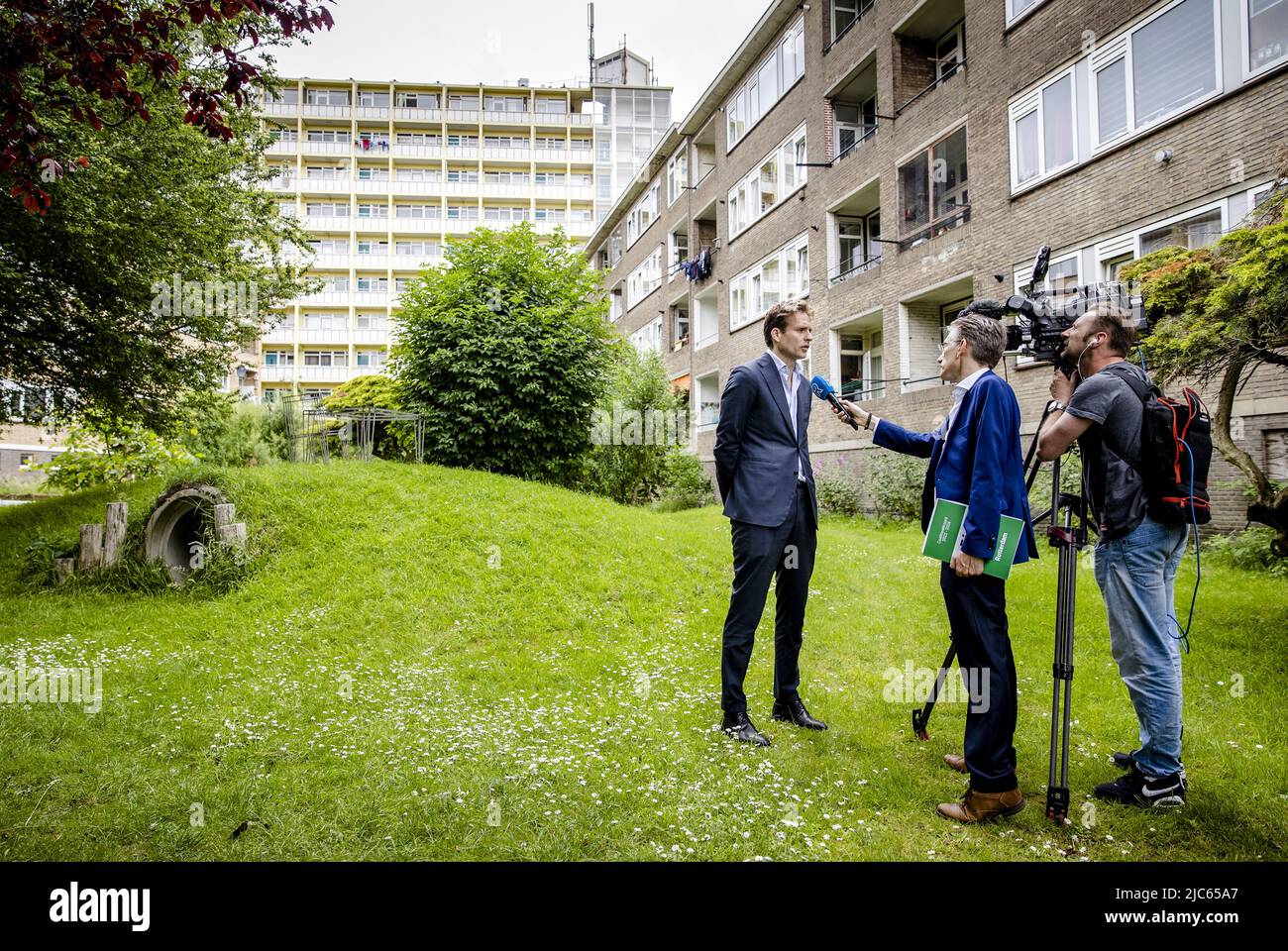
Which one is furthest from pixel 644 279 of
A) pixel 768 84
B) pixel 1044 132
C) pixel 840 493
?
pixel 1044 132

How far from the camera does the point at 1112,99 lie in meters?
13.1

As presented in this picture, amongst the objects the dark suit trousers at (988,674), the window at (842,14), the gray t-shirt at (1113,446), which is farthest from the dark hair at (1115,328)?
the window at (842,14)

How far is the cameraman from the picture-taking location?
3.76 m

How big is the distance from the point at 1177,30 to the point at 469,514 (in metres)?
13.3

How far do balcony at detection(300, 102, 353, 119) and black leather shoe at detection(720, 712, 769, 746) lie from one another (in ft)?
212

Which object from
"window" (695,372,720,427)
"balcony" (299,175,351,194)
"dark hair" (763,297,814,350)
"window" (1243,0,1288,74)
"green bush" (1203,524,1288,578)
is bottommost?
"green bush" (1203,524,1288,578)

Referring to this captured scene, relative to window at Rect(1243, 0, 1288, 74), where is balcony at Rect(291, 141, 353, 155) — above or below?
above

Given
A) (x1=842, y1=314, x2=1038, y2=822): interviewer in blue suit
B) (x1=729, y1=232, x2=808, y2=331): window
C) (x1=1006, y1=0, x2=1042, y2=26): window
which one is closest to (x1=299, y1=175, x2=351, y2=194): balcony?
(x1=729, y1=232, x2=808, y2=331): window

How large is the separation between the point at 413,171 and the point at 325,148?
6.63 m

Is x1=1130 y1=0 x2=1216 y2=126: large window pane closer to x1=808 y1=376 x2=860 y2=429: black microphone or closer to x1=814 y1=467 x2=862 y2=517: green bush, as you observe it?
x1=814 y1=467 x2=862 y2=517: green bush

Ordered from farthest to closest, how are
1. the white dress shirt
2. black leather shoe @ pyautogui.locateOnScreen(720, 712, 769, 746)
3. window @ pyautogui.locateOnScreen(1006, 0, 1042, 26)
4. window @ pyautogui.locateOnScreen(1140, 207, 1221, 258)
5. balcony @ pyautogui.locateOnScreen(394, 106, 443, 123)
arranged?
1. balcony @ pyautogui.locateOnScreen(394, 106, 443, 123)
2. window @ pyautogui.locateOnScreen(1006, 0, 1042, 26)
3. window @ pyautogui.locateOnScreen(1140, 207, 1221, 258)
4. the white dress shirt
5. black leather shoe @ pyautogui.locateOnScreen(720, 712, 769, 746)

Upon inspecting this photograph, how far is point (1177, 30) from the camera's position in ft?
39.0
